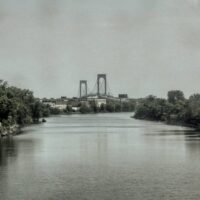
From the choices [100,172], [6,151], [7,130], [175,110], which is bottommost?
[100,172]

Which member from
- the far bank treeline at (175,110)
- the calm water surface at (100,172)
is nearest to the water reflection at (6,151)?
the calm water surface at (100,172)

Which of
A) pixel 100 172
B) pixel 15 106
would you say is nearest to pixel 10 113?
pixel 15 106

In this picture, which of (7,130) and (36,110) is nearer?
(7,130)

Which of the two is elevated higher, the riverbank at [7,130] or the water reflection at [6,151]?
the riverbank at [7,130]

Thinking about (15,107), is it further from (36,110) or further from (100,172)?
(100,172)

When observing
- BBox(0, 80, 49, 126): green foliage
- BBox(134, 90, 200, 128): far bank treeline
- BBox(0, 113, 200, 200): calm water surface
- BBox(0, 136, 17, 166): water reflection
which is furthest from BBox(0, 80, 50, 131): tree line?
BBox(134, 90, 200, 128): far bank treeline

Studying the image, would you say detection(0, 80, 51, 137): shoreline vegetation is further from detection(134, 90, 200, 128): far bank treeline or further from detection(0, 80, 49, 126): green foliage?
detection(134, 90, 200, 128): far bank treeline

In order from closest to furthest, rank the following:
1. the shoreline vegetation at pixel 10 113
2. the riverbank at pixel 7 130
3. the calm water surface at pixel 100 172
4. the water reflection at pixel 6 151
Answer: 1. the calm water surface at pixel 100 172
2. the water reflection at pixel 6 151
3. the riverbank at pixel 7 130
4. the shoreline vegetation at pixel 10 113

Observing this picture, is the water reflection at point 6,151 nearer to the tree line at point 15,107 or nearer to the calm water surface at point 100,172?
the calm water surface at point 100,172
